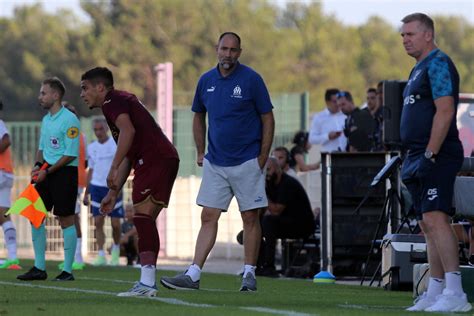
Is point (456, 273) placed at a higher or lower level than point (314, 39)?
lower

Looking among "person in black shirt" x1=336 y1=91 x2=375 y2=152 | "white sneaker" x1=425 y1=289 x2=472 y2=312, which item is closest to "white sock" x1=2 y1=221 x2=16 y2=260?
"person in black shirt" x1=336 y1=91 x2=375 y2=152

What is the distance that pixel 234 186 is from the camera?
1268cm

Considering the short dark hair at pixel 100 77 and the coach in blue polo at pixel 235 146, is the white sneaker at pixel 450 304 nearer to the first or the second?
the coach in blue polo at pixel 235 146

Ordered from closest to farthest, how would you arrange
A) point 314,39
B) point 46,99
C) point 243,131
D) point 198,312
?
1. point 198,312
2. point 243,131
3. point 46,99
4. point 314,39

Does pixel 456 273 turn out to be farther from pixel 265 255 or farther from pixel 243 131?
pixel 265 255

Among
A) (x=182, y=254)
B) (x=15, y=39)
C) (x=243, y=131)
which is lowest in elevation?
(x=182, y=254)

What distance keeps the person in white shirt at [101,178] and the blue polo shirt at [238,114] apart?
28.0 ft

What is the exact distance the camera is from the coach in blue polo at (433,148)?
980 centimetres

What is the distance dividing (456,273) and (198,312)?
173cm

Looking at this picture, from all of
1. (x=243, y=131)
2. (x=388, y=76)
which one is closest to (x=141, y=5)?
(x=388, y=76)

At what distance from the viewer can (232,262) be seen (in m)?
25.5

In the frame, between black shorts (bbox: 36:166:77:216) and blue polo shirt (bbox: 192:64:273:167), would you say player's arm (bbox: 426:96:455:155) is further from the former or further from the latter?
black shorts (bbox: 36:166:77:216)

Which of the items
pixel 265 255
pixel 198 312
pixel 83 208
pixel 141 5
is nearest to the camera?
pixel 198 312

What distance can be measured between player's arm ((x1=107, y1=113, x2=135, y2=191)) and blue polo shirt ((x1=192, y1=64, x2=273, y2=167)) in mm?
1583
